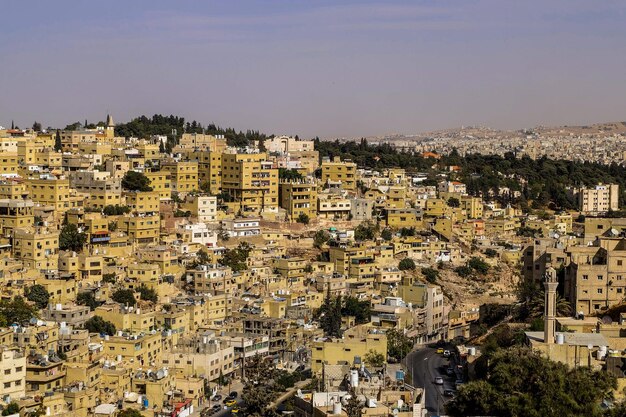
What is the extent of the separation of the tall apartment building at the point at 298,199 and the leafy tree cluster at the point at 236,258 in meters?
5.19

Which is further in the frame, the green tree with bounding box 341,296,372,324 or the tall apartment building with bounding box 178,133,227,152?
the tall apartment building with bounding box 178,133,227,152

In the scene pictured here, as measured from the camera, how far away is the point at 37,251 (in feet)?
101

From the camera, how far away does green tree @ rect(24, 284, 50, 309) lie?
27.6 meters

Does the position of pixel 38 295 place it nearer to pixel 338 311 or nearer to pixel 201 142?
pixel 338 311

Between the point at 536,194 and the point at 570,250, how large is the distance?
31.1 metres

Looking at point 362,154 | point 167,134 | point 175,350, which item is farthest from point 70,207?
point 362,154

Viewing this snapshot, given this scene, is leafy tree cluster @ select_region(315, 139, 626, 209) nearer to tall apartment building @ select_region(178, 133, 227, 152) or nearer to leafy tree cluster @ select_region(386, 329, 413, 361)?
tall apartment building @ select_region(178, 133, 227, 152)

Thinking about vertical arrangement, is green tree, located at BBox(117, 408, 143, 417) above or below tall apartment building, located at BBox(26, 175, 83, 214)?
below

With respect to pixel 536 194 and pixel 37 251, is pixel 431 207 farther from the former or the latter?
pixel 37 251

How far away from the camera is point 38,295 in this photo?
27828mm

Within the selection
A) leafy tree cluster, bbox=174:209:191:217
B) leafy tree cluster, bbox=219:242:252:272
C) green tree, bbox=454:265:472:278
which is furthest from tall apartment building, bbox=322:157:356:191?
leafy tree cluster, bbox=219:242:252:272

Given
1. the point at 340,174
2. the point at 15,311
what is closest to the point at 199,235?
the point at 15,311

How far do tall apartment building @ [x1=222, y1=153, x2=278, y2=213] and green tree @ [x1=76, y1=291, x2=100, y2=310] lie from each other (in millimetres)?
11956

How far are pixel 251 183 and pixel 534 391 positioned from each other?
78.5 feet
